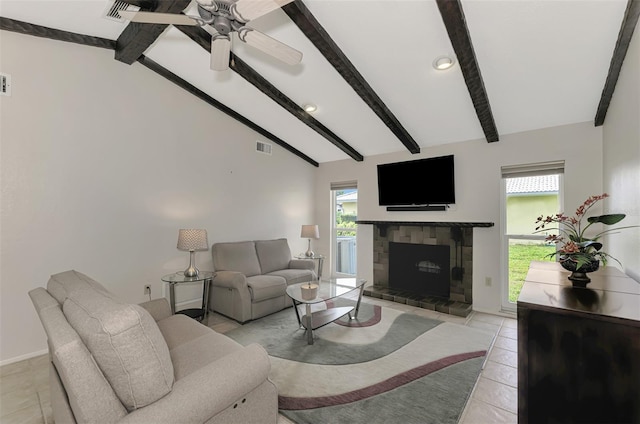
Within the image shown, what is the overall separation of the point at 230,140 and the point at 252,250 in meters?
1.68

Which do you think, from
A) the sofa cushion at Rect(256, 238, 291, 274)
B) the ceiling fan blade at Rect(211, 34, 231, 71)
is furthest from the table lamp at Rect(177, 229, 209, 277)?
the ceiling fan blade at Rect(211, 34, 231, 71)

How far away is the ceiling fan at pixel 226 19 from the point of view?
1.67 meters

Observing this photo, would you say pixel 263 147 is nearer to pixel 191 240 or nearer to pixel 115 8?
pixel 191 240

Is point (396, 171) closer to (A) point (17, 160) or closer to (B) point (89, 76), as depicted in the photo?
(B) point (89, 76)

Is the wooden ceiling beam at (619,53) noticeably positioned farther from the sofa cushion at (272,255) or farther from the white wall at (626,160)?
the sofa cushion at (272,255)

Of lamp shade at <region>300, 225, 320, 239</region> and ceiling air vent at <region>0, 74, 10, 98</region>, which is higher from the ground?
ceiling air vent at <region>0, 74, 10, 98</region>

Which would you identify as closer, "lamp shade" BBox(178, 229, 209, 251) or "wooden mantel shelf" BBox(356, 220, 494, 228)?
"lamp shade" BBox(178, 229, 209, 251)

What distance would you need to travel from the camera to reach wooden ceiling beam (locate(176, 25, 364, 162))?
2.69 metres

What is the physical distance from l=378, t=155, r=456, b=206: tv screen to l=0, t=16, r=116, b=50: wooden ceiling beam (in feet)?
12.5

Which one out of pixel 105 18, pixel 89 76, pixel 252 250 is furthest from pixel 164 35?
pixel 252 250

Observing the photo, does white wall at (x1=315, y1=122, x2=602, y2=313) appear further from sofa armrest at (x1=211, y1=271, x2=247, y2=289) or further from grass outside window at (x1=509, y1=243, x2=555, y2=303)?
sofa armrest at (x1=211, y1=271, x2=247, y2=289)

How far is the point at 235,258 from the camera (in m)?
3.83

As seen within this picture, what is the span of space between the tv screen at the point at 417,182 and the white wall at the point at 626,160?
1.61m

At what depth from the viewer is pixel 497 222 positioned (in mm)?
3688
